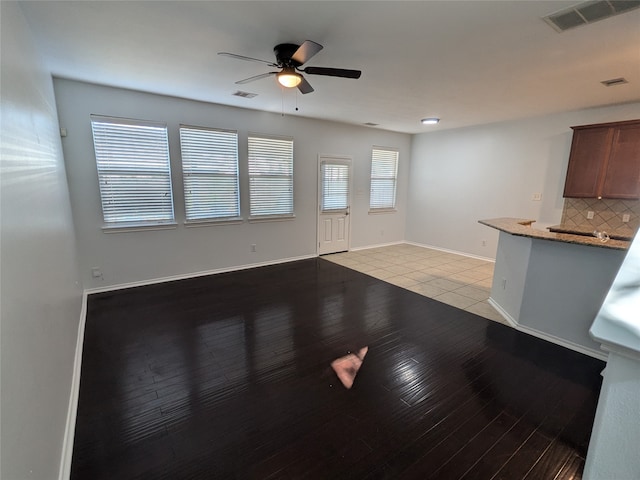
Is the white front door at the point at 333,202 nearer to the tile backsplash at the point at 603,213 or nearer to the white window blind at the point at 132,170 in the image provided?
the white window blind at the point at 132,170

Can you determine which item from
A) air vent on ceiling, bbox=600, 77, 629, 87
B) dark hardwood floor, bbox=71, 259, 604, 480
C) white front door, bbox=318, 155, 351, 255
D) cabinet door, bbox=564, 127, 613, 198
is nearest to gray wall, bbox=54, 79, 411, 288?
white front door, bbox=318, 155, 351, 255

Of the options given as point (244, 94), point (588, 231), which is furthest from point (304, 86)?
point (588, 231)

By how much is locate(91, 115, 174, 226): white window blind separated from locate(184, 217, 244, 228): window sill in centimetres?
33

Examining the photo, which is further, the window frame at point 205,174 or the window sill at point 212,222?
the window sill at point 212,222

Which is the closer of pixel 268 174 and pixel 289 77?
pixel 289 77

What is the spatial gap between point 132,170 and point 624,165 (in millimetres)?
6702

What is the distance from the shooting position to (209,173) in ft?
15.1

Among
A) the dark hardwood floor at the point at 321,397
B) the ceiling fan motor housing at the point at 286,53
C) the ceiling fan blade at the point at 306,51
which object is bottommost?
the dark hardwood floor at the point at 321,397

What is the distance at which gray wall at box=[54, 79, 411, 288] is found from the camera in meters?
3.66

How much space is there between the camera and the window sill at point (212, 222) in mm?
4537

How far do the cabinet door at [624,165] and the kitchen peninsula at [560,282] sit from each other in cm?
190

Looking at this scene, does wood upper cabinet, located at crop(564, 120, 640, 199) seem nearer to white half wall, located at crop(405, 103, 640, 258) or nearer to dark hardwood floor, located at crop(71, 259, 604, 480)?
white half wall, located at crop(405, 103, 640, 258)

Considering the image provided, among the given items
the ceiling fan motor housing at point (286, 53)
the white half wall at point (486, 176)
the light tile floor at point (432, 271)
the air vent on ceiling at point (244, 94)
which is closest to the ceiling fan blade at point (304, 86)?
the ceiling fan motor housing at point (286, 53)

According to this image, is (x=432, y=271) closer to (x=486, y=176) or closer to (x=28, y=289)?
(x=486, y=176)
